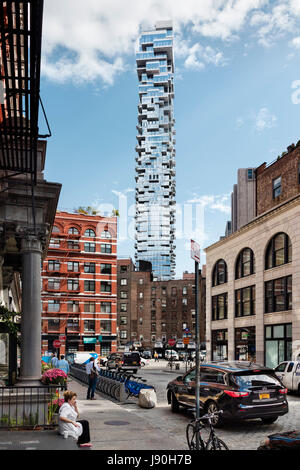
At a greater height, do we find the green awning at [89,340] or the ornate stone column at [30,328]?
the ornate stone column at [30,328]

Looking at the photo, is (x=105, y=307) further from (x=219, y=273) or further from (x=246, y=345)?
(x=246, y=345)

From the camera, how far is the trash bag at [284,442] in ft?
23.5

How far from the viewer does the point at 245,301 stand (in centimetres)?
4291

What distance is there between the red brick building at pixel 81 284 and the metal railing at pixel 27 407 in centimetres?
5931

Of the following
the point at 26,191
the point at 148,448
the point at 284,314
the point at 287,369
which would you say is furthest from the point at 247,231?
the point at 148,448

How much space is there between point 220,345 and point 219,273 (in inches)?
266

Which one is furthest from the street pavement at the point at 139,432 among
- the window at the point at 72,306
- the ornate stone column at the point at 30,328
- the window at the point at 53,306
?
the window at the point at 72,306

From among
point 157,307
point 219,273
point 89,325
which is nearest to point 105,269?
point 89,325

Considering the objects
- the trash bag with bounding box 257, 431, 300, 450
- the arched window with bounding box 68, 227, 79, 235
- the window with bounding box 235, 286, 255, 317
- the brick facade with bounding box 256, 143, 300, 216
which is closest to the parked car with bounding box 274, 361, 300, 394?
the window with bounding box 235, 286, 255, 317

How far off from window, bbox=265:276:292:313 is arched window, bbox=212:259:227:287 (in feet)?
29.4

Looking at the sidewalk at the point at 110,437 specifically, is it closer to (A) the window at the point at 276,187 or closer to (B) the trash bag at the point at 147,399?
(B) the trash bag at the point at 147,399

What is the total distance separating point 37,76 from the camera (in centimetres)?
796

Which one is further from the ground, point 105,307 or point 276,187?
point 276,187

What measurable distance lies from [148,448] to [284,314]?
85.5ft
